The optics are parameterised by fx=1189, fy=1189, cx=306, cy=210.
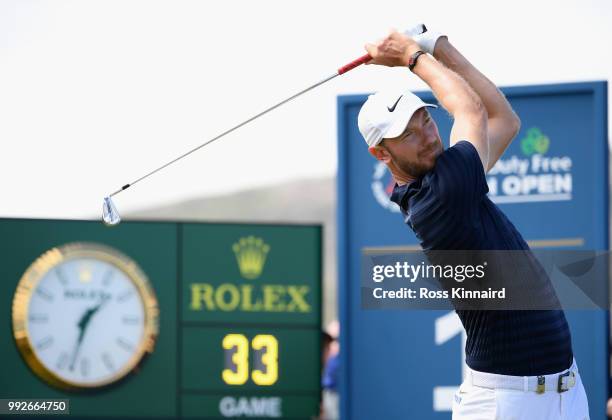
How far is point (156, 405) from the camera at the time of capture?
613cm

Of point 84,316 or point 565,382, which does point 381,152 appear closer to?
point 565,382

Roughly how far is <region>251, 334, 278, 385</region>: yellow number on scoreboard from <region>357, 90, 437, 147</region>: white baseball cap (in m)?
2.37

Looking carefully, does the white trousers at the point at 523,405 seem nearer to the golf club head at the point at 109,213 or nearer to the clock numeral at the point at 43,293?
the golf club head at the point at 109,213

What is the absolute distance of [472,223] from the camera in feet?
12.7

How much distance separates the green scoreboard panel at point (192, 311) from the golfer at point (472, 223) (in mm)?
2085

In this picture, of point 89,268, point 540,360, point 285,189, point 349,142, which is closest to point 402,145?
point 540,360

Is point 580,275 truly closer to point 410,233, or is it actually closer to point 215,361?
point 410,233

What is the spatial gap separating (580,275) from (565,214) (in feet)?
0.95

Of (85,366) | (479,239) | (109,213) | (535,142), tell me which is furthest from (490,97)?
(85,366)

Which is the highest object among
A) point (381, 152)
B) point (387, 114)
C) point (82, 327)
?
point (387, 114)

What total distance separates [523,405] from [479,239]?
584mm

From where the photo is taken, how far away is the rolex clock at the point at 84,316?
20.0 ft

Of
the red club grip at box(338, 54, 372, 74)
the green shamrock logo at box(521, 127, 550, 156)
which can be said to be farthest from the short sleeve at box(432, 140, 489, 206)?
the green shamrock logo at box(521, 127, 550, 156)

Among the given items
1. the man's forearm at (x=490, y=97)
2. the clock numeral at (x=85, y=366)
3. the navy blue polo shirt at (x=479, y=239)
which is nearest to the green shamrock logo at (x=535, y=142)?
the man's forearm at (x=490, y=97)
